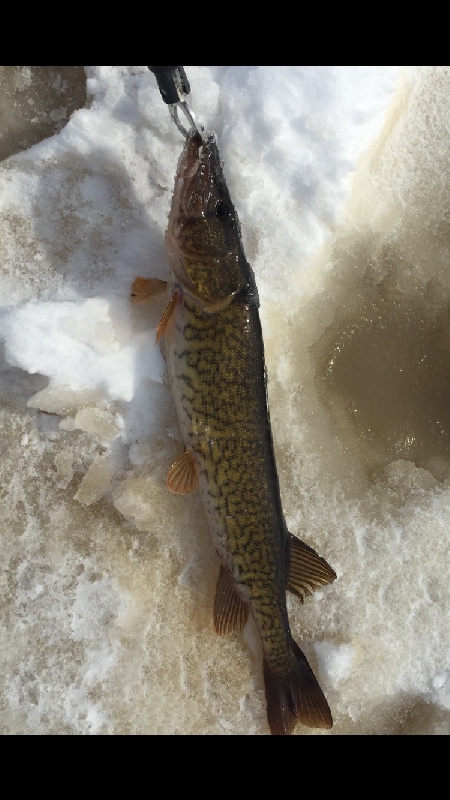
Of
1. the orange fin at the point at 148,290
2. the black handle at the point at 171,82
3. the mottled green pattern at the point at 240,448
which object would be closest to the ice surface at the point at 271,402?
the orange fin at the point at 148,290

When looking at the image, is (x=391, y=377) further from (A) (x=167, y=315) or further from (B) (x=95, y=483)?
(B) (x=95, y=483)

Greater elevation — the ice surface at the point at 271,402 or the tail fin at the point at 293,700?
the ice surface at the point at 271,402

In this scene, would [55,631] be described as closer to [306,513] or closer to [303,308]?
[306,513]

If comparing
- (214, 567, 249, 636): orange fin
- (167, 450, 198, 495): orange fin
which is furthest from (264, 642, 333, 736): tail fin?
(167, 450, 198, 495): orange fin

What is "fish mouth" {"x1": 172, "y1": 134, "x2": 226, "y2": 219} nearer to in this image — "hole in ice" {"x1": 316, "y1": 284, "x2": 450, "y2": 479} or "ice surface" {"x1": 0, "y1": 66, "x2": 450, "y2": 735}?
"ice surface" {"x1": 0, "y1": 66, "x2": 450, "y2": 735}

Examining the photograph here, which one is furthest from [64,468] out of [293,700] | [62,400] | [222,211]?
[293,700]

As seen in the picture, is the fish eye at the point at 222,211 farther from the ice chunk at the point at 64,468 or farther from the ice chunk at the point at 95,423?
the ice chunk at the point at 64,468
